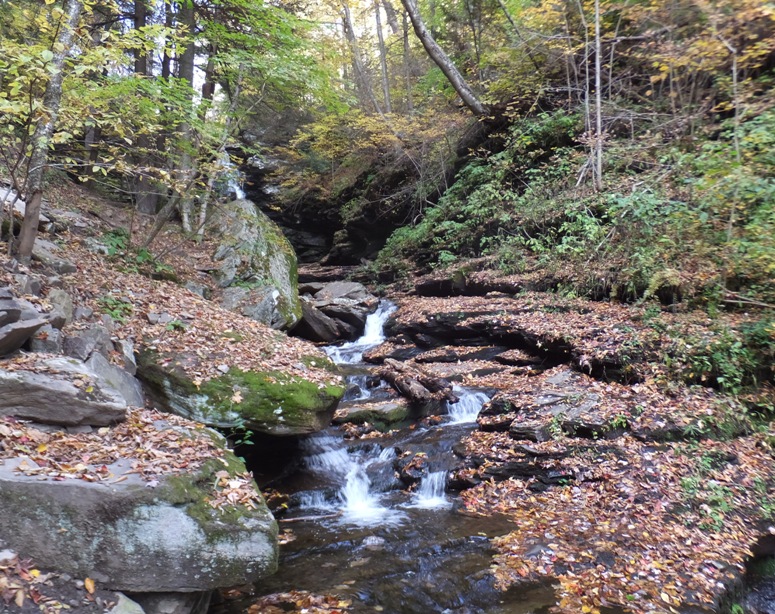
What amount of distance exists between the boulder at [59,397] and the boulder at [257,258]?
6.87 meters

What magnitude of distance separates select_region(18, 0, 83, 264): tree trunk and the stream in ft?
17.3

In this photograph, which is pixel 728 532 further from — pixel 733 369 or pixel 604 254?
pixel 604 254

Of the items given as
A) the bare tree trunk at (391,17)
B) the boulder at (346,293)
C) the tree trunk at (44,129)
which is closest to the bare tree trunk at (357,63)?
the bare tree trunk at (391,17)

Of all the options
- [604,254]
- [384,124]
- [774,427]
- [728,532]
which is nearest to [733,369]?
[774,427]

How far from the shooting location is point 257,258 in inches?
525

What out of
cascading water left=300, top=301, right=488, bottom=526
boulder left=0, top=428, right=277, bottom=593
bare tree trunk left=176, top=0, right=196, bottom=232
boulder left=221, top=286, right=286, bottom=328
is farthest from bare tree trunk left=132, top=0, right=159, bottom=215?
boulder left=0, top=428, right=277, bottom=593

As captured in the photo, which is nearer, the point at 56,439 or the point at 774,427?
the point at 56,439

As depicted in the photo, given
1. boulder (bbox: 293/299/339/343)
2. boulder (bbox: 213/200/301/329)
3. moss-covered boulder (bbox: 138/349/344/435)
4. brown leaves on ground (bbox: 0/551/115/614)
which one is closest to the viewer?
brown leaves on ground (bbox: 0/551/115/614)

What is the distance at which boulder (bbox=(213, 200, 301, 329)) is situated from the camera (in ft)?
41.0

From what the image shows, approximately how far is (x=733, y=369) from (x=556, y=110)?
1012cm

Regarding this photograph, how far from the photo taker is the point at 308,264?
2342 cm

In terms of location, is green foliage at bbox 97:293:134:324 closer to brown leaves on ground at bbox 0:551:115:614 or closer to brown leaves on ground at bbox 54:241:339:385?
brown leaves on ground at bbox 54:241:339:385

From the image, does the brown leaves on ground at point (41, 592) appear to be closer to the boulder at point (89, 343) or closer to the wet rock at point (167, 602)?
the wet rock at point (167, 602)

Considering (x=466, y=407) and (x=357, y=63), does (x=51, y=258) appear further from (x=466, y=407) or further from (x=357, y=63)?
(x=357, y=63)
